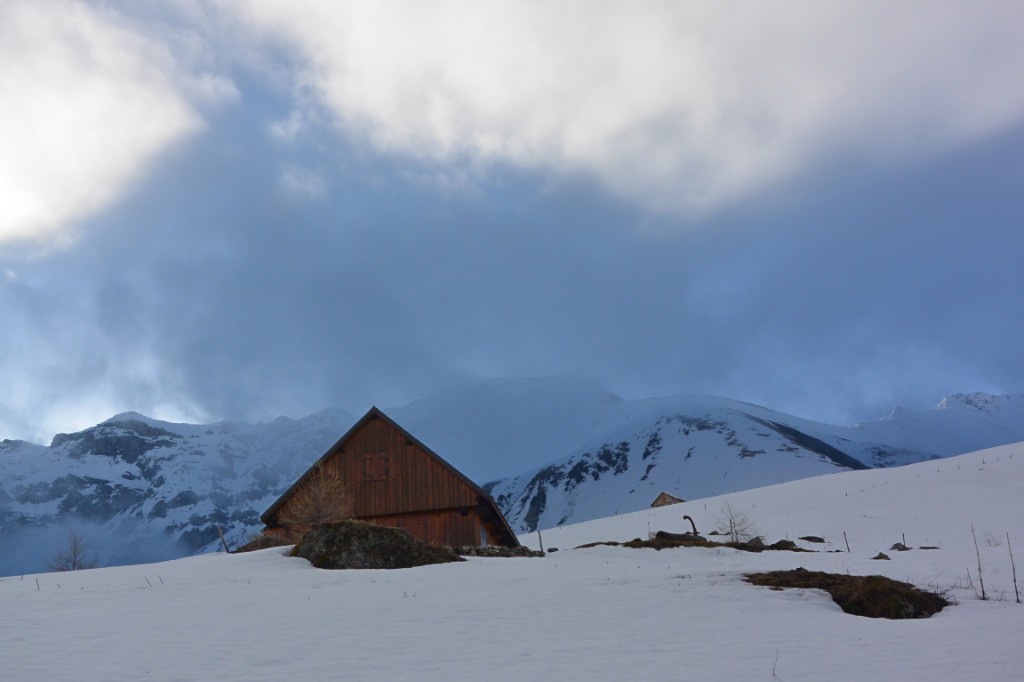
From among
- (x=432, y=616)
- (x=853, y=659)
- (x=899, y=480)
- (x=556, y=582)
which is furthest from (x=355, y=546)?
(x=899, y=480)

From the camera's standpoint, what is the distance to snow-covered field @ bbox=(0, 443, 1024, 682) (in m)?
10.0

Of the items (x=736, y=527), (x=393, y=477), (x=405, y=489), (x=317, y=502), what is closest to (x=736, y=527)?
(x=736, y=527)

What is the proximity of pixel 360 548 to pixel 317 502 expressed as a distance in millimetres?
14668

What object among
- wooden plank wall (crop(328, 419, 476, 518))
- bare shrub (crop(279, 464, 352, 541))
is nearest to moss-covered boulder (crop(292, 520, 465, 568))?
bare shrub (crop(279, 464, 352, 541))

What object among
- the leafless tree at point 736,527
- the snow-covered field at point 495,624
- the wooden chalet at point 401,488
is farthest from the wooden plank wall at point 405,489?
the snow-covered field at point 495,624

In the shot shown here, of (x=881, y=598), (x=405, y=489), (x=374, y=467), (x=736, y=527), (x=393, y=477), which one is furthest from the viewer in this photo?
(x=736, y=527)

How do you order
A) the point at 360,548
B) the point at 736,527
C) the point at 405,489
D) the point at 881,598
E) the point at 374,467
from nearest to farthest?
the point at 881,598, the point at 360,548, the point at 405,489, the point at 374,467, the point at 736,527

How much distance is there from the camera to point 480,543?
119ft

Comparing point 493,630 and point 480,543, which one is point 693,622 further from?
point 480,543

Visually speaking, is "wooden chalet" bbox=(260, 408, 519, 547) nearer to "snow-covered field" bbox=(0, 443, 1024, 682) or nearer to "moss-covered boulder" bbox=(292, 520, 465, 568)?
"snow-covered field" bbox=(0, 443, 1024, 682)

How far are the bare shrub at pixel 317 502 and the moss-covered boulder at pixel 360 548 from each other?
12.3 m

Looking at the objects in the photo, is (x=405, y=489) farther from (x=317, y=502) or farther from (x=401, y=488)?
(x=317, y=502)

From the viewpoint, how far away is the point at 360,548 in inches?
801

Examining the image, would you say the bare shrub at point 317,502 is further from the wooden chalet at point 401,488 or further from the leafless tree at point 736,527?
the leafless tree at point 736,527
